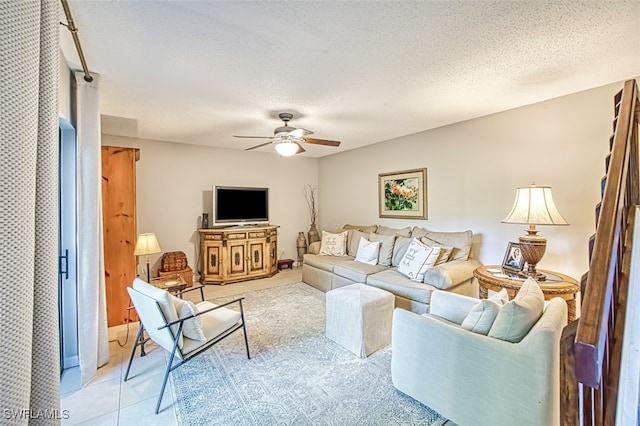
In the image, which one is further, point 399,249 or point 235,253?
point 235,253

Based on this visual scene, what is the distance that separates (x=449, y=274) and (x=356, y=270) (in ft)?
4.04

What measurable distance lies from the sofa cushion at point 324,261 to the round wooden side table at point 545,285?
6.75 feet

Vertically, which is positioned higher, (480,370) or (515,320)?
(515,320)

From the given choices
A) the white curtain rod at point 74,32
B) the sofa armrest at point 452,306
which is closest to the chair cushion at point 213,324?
the sofa armrest at point 452,306

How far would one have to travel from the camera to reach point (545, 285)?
2.43 m

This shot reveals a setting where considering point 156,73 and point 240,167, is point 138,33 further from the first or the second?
point 240,167

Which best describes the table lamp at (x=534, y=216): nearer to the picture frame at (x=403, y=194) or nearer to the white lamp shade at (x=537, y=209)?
the white lamp shade at (x=537, y=209)

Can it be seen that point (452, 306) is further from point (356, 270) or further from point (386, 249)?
point (386, 249)

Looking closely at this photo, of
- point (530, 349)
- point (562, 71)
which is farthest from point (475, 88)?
point (530, 349)

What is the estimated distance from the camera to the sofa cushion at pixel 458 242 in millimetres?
3665

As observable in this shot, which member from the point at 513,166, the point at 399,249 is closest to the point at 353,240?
the point at 399,249

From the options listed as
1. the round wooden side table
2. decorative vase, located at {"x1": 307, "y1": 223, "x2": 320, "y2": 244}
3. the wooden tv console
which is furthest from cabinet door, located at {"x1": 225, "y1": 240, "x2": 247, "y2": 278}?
the round wooden side table

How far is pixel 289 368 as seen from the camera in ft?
8.05

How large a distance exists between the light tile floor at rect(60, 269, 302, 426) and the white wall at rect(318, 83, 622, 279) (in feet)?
12.3
